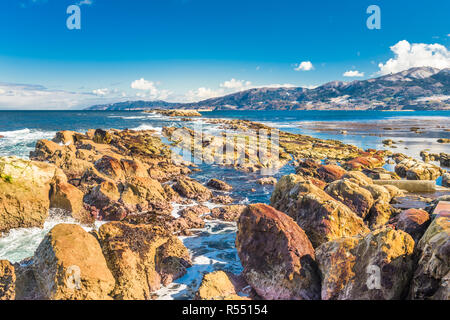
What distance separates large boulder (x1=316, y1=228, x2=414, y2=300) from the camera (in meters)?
5.95

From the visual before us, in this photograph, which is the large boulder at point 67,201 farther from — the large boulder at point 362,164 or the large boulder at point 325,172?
the large boulder at point 362,164

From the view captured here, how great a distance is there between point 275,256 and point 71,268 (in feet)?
17.7

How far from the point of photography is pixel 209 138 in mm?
37281

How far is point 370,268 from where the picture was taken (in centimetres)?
616

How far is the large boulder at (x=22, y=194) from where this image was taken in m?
11.9

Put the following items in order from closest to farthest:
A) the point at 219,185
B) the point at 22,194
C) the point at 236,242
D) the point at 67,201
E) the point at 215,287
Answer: the point at 215,287, the point at 236,242, the point at 22,194, the point at 67,201, the point at 219,185

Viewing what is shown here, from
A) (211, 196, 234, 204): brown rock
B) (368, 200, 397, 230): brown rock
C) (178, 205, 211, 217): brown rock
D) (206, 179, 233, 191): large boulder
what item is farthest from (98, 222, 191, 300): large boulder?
(206, 179, 233, 191): large boulder

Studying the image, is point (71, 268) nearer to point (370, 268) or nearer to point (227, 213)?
point (370, 268)

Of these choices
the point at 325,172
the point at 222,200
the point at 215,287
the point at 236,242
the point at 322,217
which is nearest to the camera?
the point at 215,287

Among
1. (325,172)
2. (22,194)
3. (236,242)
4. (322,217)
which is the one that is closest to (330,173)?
(325,172)

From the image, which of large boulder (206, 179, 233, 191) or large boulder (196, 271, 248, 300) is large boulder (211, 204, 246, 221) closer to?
large boulder (206, 179, 233, 191)

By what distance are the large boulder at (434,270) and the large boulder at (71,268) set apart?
7.36m
